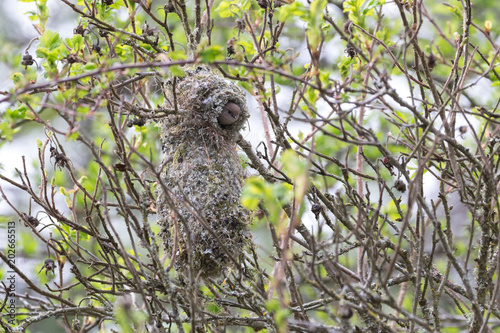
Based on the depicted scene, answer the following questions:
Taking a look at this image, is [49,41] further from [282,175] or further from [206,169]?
[282,175]

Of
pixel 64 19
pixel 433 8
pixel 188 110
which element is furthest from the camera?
pixel 64 19

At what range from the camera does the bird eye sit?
2594 mm

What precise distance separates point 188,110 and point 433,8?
411 centimetres

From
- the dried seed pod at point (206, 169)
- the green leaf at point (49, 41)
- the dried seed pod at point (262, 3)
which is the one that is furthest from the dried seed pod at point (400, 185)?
the green leaf at point (49, 41)

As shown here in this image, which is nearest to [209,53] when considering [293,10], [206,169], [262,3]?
[293,10]

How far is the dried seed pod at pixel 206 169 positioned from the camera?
8.31ft

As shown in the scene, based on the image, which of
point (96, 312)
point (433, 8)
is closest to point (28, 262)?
point (96, 312)

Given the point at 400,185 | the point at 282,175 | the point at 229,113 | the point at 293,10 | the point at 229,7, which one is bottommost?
the point at 400,185

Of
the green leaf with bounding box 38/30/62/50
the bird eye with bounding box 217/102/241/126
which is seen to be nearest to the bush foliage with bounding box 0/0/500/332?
the green leaf with bounding box 38/30/62/50

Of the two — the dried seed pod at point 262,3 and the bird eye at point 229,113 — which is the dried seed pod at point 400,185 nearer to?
the bird eye at point 229,113

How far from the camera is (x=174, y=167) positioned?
2654 mm

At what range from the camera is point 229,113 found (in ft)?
8.53

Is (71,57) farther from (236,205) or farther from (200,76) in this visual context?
(236,205)

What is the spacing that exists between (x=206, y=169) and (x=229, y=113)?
0.96 ft
